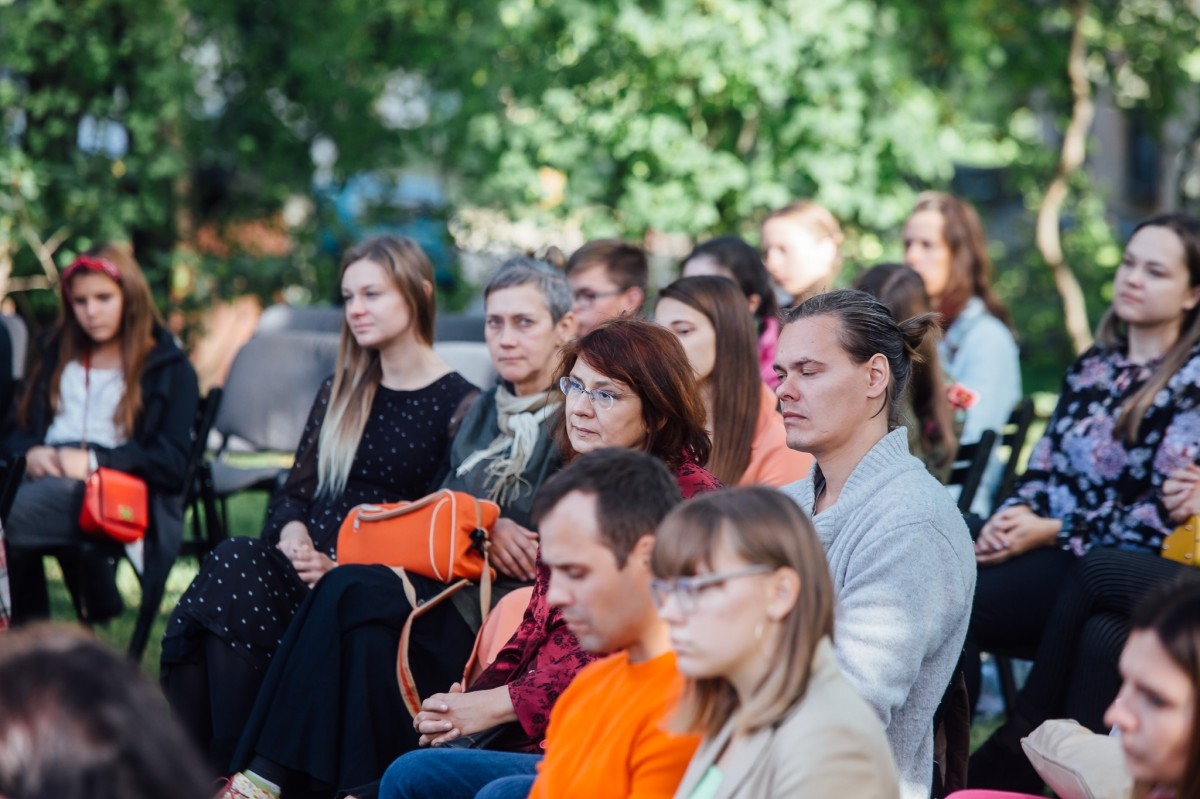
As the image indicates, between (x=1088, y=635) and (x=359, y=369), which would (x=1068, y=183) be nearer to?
(x=359, y=369)

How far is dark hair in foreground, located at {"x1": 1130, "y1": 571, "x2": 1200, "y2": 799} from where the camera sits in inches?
69.9

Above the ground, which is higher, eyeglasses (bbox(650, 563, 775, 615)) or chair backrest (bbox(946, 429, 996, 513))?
eyeglasses (bbox(650, 563, 775, 615))

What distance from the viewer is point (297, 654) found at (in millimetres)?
3588

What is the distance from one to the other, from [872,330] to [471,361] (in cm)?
293

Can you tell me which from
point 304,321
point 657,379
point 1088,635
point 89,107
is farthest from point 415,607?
point 89,107

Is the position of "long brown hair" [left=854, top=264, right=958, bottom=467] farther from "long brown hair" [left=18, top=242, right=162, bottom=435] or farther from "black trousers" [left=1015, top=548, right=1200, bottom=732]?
"long brown hair" [left=18, top=242, right=162, bottom=435]

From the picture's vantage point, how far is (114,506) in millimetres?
5109

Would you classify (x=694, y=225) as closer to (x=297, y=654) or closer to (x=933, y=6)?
(x=933, y=6)

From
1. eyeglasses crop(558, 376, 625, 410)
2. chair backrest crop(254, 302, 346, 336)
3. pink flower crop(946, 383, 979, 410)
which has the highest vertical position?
chair backrest crop(254, 302, 346, 336)

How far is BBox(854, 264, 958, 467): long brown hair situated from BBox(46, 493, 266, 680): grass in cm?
273

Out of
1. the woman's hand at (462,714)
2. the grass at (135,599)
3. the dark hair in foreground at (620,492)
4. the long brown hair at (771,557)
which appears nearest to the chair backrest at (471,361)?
the grass at (135,599)

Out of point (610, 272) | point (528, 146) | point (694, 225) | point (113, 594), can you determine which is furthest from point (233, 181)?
point (610, 272)

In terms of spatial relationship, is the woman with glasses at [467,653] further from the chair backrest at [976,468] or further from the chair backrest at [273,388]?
the chair backrest at [273,388]

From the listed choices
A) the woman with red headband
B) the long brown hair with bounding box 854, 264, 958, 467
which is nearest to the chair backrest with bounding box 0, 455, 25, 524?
the woman with red headband
